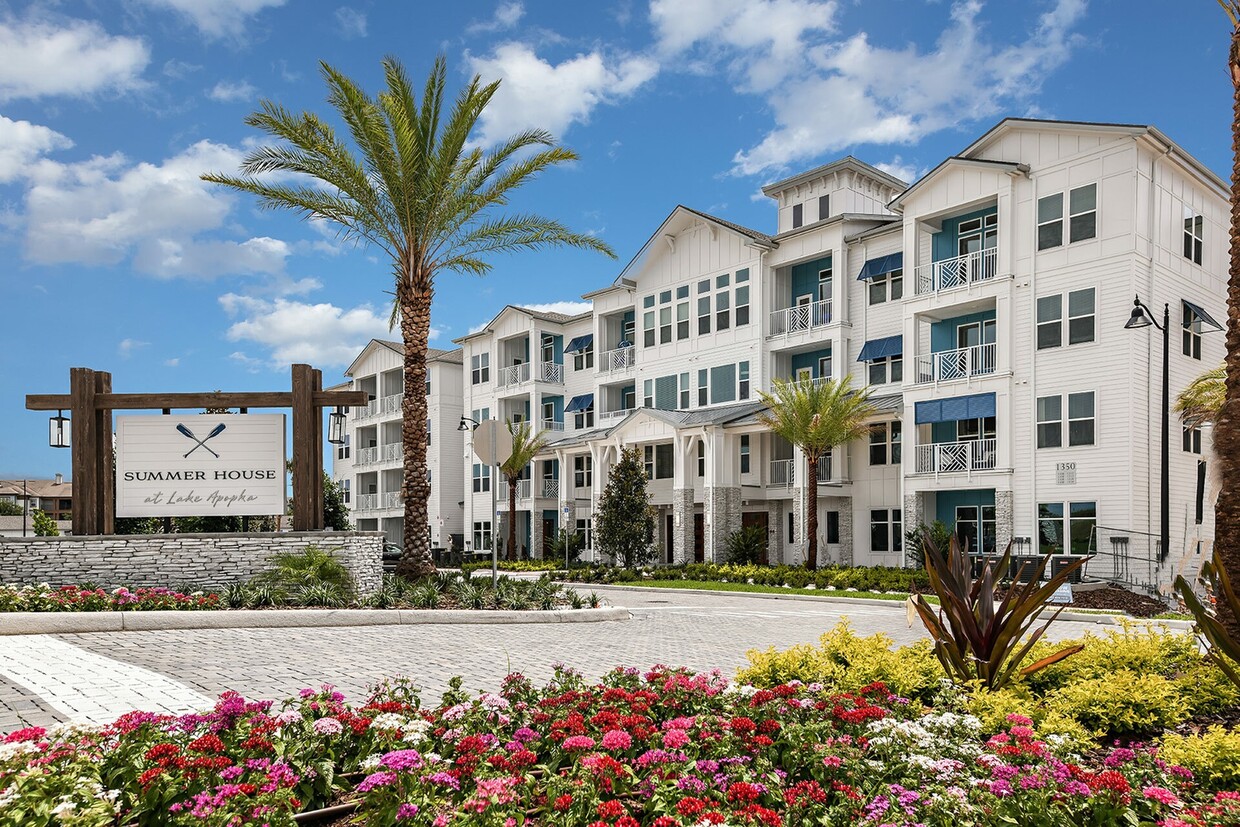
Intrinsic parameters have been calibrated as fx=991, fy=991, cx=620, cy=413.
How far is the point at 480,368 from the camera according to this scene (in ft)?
181

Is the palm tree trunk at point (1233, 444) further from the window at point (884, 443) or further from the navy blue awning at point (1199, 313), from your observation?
the window at point (884, 443)

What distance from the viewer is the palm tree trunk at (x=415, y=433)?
1967 cm

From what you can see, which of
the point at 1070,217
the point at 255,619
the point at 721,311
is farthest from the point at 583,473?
the point at 255,619

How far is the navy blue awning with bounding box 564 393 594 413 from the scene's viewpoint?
160 feet

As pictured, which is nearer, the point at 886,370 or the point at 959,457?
the point at 959,457

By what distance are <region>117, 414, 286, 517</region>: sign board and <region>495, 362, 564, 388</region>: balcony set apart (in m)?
32.4

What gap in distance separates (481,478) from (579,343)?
30.7 ft

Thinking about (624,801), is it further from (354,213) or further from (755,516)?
(755,516)

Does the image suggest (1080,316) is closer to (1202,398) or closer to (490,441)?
(1202,398)

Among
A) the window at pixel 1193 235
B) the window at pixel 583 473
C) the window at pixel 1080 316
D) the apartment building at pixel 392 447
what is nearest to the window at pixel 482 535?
the apartment building at pixel 392 447

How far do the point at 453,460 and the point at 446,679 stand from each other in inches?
1894

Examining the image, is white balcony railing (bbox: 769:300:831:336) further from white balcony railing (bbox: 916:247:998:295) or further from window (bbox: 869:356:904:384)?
white balcony railing (bbox: 916:247:998:295)

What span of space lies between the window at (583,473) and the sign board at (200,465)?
30.2 meters

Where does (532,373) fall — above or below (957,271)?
below
